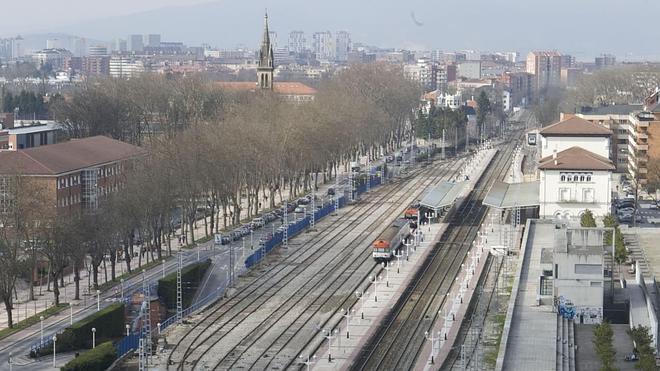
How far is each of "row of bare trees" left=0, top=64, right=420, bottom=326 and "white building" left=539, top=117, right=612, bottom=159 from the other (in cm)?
1159

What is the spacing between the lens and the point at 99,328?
102ft

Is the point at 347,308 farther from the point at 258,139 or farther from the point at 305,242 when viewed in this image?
the point at 258,139

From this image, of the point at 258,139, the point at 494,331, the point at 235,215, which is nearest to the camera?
the point at 494,331

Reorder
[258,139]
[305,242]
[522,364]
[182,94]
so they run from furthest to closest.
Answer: [182,94]
[258,139]
[305,242]
[522,364]

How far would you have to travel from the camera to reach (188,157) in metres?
50.5

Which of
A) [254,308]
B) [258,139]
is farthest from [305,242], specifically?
[254,308]

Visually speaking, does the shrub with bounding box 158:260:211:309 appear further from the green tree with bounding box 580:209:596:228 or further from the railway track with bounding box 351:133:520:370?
the green tree with bounding box 580:209:596:228

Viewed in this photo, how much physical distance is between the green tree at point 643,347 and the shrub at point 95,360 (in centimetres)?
1044

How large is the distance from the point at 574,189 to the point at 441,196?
28.9ft

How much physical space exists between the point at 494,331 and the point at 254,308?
277 inches

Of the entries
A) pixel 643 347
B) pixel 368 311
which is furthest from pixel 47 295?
pixel 643 347

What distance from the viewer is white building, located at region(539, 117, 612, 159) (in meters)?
53.6

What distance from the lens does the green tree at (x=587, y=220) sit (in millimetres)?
42203

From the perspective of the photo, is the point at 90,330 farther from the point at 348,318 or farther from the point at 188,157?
the point at 188,157
